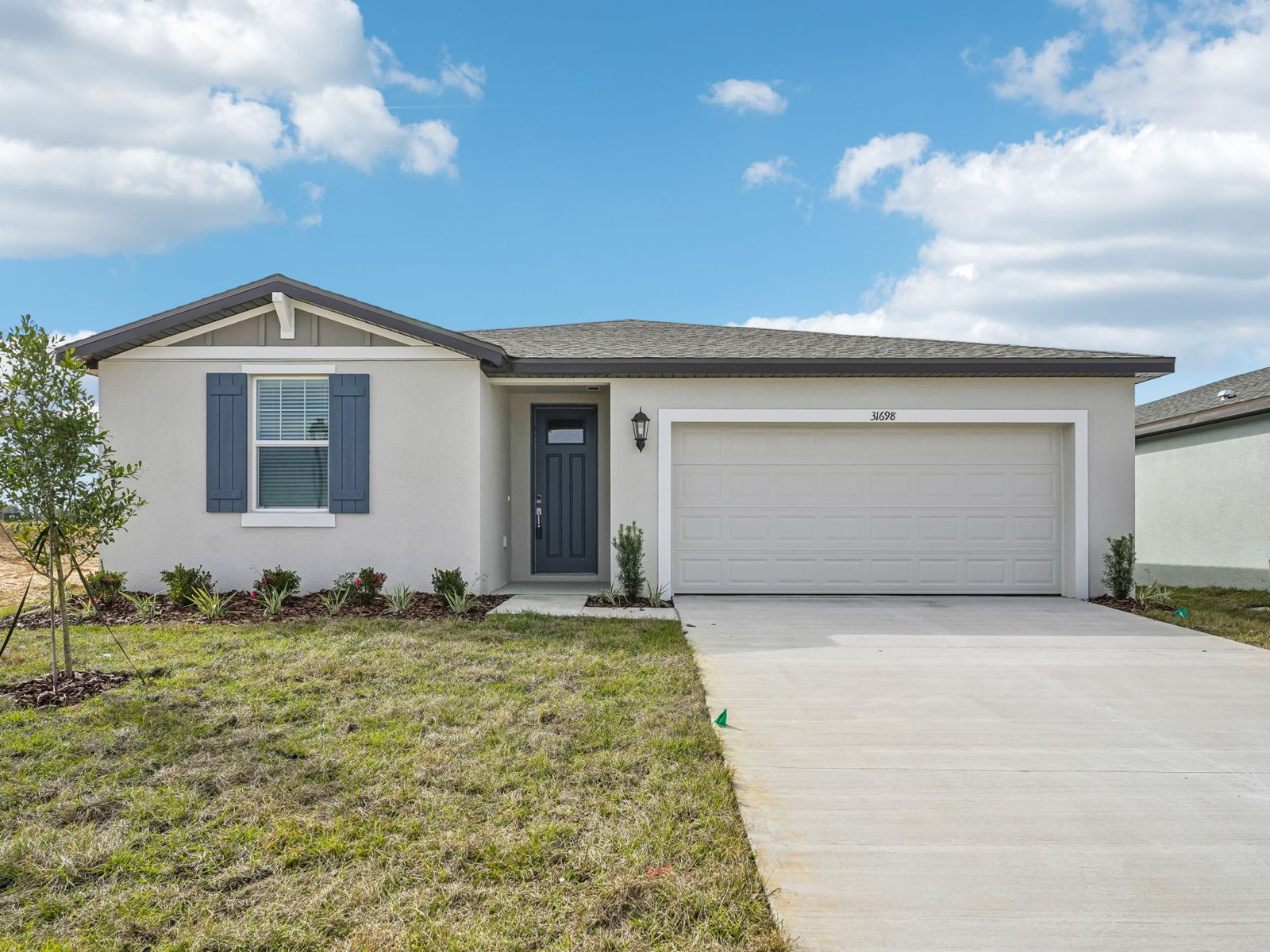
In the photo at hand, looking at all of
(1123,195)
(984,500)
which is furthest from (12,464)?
(1123,195)

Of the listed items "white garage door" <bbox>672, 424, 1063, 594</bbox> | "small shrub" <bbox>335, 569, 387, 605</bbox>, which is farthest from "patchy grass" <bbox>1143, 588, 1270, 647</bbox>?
"small shrub" <bbox>335, 569, 387, 605</bbox>

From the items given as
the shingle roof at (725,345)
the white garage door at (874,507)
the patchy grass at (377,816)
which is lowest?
the patchy grass at (377,816)

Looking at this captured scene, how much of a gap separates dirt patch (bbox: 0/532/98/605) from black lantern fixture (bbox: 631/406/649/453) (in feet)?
21.5

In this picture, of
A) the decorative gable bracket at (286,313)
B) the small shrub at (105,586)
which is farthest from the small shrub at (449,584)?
the small shrub at (105,586)

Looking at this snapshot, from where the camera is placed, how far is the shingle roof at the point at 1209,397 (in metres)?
12.1

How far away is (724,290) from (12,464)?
475 inches

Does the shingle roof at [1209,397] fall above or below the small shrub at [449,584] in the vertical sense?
above

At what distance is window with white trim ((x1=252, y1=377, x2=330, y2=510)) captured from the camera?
29.6ft

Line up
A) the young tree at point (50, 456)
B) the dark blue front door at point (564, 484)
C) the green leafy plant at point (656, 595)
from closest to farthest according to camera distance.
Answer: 1. the young tree at point (50, 456)
2. the green leafy plant at point (656, 595)
3. the dark blue front door at point (564, 484)

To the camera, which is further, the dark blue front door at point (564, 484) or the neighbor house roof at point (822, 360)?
the dark blue front door at point (564, 484)

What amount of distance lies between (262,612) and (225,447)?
7.14 ft

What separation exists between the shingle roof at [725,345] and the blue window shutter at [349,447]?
76.6 inches

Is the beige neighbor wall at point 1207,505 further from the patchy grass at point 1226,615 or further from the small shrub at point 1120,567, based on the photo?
the small shrub at point 1120,567

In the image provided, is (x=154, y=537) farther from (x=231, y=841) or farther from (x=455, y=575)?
(x=231, y=841)
